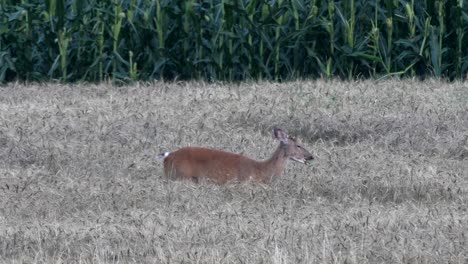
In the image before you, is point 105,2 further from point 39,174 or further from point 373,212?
point 373,212

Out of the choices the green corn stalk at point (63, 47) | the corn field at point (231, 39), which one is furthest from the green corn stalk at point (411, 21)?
the green corn stalk at point (63, 47)

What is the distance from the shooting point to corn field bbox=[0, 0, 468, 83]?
13.8m

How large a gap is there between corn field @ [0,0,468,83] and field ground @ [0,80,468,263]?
139cm

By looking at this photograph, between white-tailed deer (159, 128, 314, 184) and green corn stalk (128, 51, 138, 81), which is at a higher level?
white-tailed deer (159, 128, 314, 184)

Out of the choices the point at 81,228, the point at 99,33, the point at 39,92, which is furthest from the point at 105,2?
the point at 81,228

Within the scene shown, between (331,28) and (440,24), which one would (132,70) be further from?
→ (440,24)

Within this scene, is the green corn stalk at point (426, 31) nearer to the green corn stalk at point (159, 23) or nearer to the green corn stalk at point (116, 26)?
the green corn stalk at point (159, 23)

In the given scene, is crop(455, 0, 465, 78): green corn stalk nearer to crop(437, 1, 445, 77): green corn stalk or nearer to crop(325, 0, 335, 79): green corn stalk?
crop(437, 1, 445, 77): green corn stalk

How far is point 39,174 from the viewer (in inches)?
343

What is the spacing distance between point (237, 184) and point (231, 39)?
5.85m

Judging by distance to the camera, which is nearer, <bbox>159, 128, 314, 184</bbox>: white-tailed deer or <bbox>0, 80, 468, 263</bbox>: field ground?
<bbox>0, 80, 468, 263</bbox>: field ground

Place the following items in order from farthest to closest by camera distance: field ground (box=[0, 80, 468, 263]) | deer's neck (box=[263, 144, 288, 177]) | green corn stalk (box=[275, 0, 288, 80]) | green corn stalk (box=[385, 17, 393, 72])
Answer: green corn stalk (box=[275, 0, 288, 80]) < green corn stalk (box=[385, 17, 393, 72]) < deer's neck (box=[263, 144, 288, 177]) < field ground (box=[0, 80, 468, 263])

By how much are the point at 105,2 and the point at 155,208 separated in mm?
6995

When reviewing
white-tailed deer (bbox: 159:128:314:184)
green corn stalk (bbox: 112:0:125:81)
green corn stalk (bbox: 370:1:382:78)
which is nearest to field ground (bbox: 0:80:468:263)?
white-tailed deer (bbox: 159:128:314:184)
